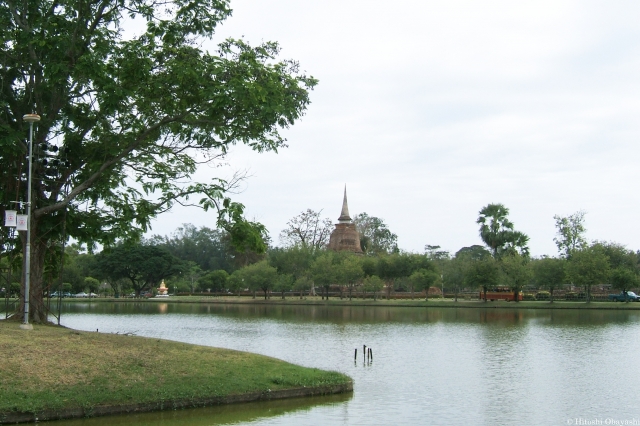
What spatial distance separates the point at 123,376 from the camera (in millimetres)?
17781

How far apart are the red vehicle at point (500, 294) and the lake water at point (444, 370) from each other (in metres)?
31.6

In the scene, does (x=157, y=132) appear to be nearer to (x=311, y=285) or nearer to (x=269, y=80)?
(x=269, y=80)

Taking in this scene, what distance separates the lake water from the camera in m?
17.8

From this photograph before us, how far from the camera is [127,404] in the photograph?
1672cm

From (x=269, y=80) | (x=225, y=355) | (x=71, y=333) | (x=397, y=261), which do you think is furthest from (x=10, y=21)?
(x=397, y=261)

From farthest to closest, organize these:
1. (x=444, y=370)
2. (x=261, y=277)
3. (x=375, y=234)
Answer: (x=375, y=234) < (x=261, y=277) < (x=444, y=370)

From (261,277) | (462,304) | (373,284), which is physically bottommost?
(462,304)

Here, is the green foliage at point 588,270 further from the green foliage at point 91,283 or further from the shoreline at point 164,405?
the green foliage at point 91,283

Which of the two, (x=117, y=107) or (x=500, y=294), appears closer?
(x=117, y=107)

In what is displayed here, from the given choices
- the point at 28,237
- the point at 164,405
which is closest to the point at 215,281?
the point at 28,237

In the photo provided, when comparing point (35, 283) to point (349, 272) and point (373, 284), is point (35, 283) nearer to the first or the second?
point (349, 272)

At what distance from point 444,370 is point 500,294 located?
198ft

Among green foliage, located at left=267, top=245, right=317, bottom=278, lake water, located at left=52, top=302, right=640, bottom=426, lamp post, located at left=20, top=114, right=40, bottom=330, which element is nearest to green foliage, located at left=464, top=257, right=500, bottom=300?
green foliage, located at left=267, top=245, right=317, bottom=278

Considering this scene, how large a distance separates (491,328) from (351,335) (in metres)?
11.4
